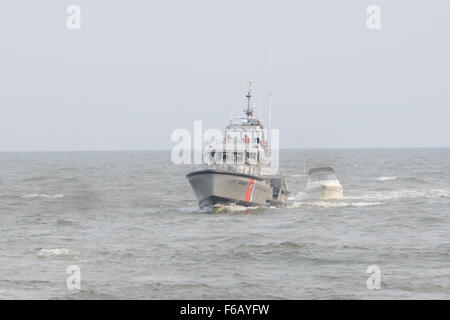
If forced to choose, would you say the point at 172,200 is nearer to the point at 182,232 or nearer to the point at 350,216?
A: the point at 350,216

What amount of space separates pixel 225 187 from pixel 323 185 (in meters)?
18.5

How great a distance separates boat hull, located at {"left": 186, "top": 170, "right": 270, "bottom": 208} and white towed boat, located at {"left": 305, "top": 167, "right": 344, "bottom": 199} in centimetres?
1558

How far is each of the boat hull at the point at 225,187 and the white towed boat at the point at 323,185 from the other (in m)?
15.6

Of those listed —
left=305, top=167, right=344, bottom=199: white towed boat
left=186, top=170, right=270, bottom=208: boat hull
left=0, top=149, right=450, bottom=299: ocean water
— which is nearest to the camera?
left=0, top=149, right=450, bottom=299: ocean water

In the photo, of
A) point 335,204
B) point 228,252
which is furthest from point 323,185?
point 228,252

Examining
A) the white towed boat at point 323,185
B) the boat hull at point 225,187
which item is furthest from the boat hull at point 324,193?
the boat hull at point 225,187

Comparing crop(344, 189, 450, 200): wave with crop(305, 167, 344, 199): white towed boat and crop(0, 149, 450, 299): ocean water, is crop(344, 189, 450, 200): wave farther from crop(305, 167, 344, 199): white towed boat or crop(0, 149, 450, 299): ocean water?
crop(0, 149, 450, 299): ocean water

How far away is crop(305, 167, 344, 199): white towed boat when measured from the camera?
5347 centimetres

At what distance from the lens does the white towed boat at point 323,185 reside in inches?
2105

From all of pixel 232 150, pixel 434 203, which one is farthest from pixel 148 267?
pixel 434 203

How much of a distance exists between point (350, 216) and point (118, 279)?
70.4 feet

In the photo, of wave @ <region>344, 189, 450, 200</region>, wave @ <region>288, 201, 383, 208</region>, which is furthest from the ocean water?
wave @ <region>344, 189, 450, 200</region>

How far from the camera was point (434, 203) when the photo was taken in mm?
47812

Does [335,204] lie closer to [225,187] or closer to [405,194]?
[405,194]
